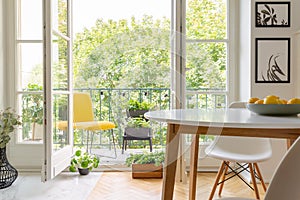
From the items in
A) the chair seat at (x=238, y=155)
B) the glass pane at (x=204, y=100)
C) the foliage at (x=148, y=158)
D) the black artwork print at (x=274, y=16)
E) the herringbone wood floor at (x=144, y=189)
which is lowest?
the herringbone wood floor at (x=144, y=189)

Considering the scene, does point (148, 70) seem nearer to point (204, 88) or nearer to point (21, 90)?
point (204, 88)

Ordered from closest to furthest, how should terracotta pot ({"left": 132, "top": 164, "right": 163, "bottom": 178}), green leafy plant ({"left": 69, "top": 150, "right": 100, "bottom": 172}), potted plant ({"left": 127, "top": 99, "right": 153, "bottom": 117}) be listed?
terracotta pot ({"left": 132, "top": 164, "right": 163, "bottom": 178}) → green leafy plant ({"left": 69, "top": 150, "right": 100, "bottom": 172}) → potted plant ({"left": 127, "top": 99, "right": 153, "bottom": 117})

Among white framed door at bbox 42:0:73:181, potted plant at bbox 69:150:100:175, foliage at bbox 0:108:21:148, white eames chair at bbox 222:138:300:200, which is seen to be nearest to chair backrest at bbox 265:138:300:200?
white eames chair at bbox 222:138:300:200

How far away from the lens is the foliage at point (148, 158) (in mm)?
3180

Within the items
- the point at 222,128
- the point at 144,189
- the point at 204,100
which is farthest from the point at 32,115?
the point at 222,128

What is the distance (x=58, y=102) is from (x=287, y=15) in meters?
2.27

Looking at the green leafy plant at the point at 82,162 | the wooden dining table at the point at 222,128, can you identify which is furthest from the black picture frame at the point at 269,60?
the green leafy plant at the point at 82,162

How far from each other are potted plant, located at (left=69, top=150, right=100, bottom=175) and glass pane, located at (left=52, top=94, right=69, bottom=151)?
0.23 meters

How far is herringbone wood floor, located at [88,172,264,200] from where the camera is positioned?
8.33 ft

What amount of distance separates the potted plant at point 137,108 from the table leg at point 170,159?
6.73 feet

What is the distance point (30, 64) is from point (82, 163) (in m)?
1.21

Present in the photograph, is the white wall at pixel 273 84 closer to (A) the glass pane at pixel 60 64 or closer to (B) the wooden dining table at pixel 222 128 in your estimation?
(B) the wooden dining table at pixel 222 128

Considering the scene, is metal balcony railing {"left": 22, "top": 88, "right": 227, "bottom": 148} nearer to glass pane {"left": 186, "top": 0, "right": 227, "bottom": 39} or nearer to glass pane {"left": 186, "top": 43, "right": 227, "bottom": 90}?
glass pane {"left": 186, "top": 43, "right": 227, "bottom": 90}

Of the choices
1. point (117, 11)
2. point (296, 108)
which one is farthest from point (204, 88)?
point (296, 108)
